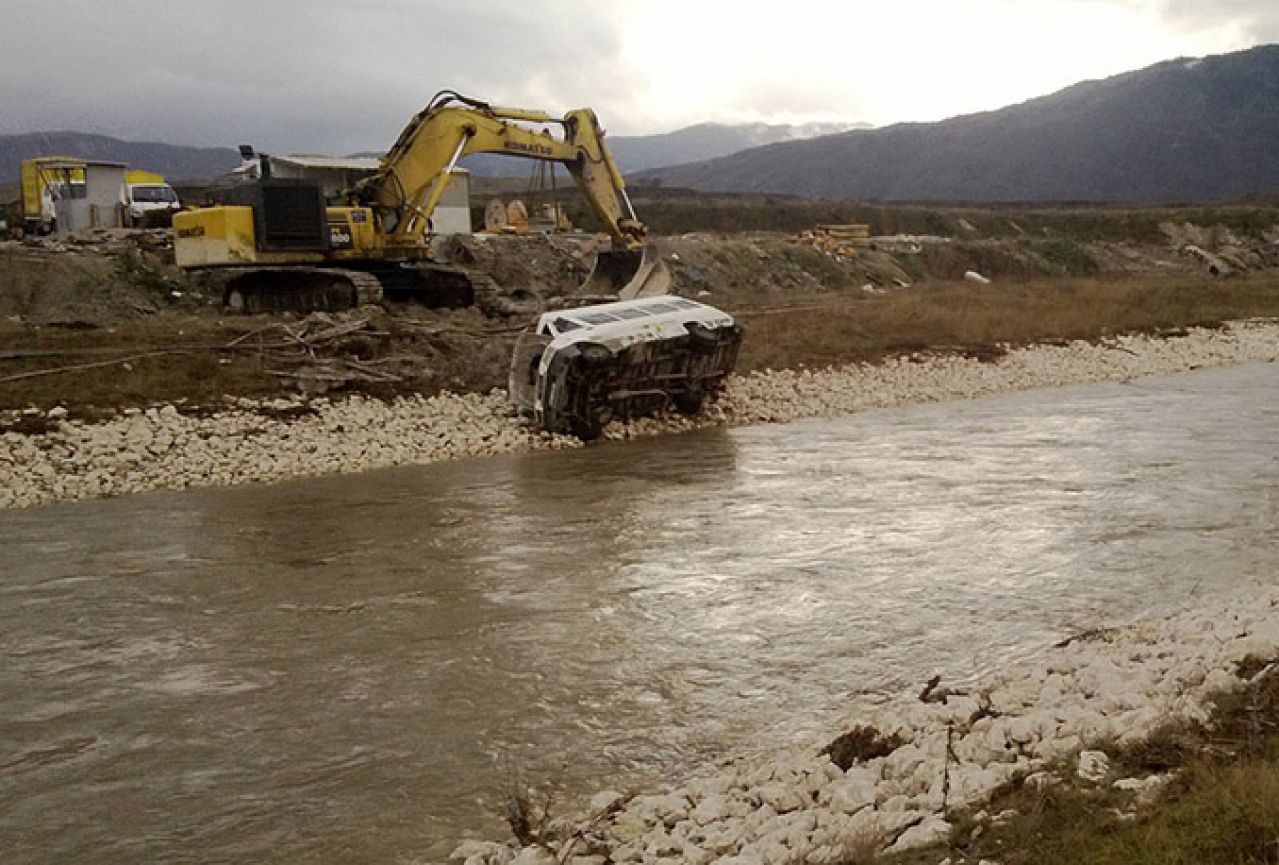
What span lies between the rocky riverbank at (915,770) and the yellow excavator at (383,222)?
621 inches

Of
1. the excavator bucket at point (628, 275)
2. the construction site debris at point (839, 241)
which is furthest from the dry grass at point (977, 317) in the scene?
the construction site debris at point (839, 241)

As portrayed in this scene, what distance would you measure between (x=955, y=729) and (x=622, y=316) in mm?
11916

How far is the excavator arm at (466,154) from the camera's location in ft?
70.0

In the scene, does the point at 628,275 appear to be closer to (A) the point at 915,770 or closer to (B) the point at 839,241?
(A) the point at 915,770

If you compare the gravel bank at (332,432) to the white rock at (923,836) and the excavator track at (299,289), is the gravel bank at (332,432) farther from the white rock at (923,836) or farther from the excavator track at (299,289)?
the white rock at (923,836)

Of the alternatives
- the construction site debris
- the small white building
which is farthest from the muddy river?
the construction site debris

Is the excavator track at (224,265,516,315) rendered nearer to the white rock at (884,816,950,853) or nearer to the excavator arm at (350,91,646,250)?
the excavator arm at (350,91,646,250)

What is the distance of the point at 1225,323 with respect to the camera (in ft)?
103

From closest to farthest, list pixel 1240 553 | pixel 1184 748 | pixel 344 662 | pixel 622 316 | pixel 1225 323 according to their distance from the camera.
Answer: pixel 1184 748 < pixel 344 662 < pixel 1240 553 < pixel 622 316 < pixel 1225 323

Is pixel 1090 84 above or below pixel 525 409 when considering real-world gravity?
above

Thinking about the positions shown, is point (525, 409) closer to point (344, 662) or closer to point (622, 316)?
point (622, 316)

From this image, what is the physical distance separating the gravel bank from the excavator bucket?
241 cm

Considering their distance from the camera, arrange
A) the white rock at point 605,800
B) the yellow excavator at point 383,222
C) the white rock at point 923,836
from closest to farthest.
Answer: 1. the white rock at point 923,836
2. the white rock at point 605,800
3. the yellow excavator at point 383,222

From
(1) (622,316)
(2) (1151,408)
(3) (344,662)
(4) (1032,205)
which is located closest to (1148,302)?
(2) (1151,408)
